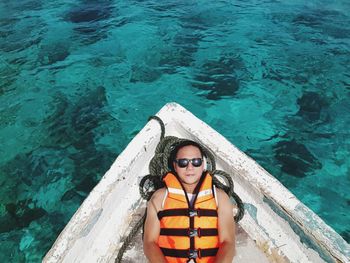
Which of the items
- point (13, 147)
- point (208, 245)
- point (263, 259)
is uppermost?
point (208, 245)

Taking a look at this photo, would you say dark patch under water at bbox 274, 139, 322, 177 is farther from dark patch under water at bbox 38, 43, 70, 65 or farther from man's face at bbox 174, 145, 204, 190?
dark patch under water at bbox 38, 43, 70, 65

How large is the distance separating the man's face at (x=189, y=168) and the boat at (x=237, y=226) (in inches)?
23.4

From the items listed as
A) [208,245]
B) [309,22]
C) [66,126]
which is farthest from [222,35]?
[208,245]

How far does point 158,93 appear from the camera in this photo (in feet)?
24.7

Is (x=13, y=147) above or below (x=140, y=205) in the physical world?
below

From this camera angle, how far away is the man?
115 inches

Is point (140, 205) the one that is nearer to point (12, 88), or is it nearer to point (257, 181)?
point (257, 181)

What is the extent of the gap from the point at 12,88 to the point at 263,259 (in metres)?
7.17

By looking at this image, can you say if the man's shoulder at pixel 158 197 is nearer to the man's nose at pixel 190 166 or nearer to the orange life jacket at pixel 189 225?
the orange life jacket at pixel 189 225

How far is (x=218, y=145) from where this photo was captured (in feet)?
12.1

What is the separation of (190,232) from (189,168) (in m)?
0.61

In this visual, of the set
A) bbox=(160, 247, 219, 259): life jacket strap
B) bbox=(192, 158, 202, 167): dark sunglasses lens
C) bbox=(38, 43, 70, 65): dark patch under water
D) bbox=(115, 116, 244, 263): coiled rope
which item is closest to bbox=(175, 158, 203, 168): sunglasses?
bbox=(192, 158, 202, 167): dark sunglasses lens

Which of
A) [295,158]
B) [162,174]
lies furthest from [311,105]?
[162,174]

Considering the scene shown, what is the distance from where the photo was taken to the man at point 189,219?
2926 millimetres
